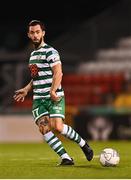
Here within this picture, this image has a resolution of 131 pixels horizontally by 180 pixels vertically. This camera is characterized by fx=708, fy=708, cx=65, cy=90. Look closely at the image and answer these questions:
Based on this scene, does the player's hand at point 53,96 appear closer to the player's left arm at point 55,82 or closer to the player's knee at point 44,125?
the player's left arm at point 55,82

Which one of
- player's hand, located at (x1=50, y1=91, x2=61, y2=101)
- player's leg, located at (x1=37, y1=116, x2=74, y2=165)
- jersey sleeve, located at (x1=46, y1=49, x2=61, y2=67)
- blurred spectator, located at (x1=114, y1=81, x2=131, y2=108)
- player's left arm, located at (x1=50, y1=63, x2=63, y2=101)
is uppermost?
jersey sleeve, located at (x1=46, y1=49, x2=61, y2=67)

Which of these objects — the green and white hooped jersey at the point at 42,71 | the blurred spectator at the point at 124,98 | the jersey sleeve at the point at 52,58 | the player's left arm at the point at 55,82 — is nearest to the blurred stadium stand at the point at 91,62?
the blurred spectator at the point at 124,98

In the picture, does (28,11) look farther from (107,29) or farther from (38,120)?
(38,120)

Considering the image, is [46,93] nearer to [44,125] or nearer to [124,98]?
[44,125]

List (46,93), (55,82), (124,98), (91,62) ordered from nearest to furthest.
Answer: (55,82) < (46,93) < (124,98) < (91,62)

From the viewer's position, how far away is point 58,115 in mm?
8148

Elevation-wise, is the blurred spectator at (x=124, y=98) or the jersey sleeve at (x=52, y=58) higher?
the jersey sleeve at (x=52, y=58)

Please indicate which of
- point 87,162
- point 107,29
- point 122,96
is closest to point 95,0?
point 107,29

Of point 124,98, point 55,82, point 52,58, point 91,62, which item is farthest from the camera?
point 91,62

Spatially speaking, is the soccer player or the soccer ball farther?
the soccer player

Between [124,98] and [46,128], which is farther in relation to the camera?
[124,98]

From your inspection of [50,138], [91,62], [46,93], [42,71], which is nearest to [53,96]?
[46,93]

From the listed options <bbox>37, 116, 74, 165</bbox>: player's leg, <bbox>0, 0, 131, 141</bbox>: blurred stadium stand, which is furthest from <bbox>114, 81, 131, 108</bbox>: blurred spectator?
<bbox>37, 116, 74, 165</bbox>: player's leg

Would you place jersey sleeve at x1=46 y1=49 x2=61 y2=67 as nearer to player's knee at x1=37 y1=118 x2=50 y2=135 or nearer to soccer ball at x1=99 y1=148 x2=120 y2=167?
player's knee at x1=37 y1=118 x2=50 y2=135
